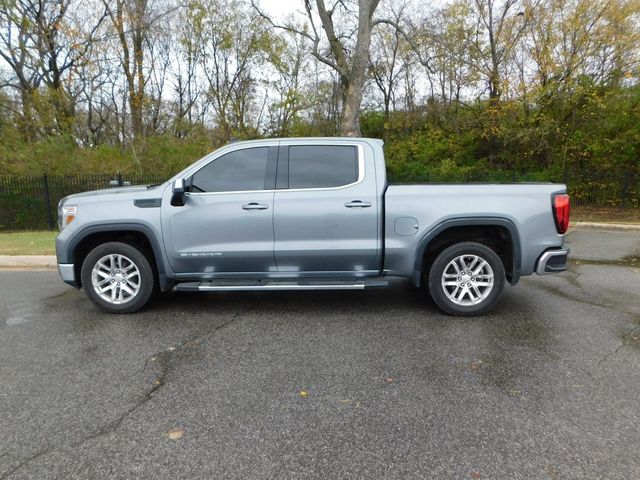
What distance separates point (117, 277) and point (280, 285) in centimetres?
192

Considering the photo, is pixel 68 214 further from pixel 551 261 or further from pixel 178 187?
pixel 551 261

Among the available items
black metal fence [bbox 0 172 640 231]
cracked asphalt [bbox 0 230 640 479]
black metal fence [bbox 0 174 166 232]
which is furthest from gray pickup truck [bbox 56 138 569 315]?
A: black metal fence [bbox 0 174 166 232]

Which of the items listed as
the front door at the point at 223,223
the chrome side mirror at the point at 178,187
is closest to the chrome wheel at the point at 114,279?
the front door at the point at 223,223

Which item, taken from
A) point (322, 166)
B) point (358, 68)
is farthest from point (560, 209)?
point (358, 68)

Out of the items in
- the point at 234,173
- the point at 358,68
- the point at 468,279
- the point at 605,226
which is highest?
the point at 358,68

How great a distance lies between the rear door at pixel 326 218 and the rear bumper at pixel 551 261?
1761 mm

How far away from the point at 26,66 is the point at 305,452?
28462 mm

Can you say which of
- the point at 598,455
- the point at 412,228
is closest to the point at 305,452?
the point at 598,455

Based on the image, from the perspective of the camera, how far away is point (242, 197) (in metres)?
4.67

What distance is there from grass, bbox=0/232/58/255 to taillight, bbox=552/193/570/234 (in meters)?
9.04

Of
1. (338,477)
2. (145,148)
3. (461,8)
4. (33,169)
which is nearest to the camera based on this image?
(338,477)

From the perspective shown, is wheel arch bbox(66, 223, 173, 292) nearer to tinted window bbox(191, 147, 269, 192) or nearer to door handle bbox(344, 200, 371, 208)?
tinted window bbox(191, 147, 269, 192)

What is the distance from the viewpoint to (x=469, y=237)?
4871mm

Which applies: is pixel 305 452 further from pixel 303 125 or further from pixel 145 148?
pixel 303 125
